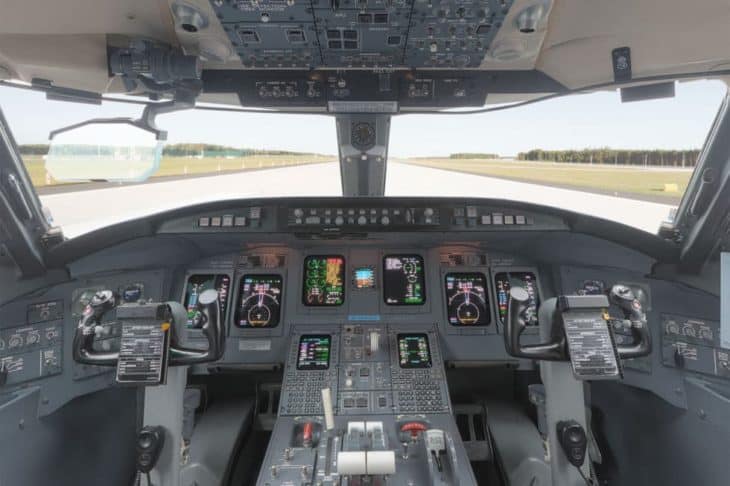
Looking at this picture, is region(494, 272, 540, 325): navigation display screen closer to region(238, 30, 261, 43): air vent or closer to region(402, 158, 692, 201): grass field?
region(402, 158, 692, 201): grass field

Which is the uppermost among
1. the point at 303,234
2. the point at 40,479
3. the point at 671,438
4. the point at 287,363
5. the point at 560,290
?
the point at 303,234

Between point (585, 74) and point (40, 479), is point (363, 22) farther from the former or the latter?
point (40, 479)

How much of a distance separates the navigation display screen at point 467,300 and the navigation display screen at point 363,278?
46 centimetres

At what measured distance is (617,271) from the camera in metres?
2.44

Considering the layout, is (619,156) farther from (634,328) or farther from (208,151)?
(208,151)

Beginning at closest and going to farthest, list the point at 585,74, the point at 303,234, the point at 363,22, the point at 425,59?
1. the point at 363,22
2. the point at 425,59
3. the point at 585,74
4. the point at 303,234

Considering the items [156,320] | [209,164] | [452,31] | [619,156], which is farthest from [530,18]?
[209,164]

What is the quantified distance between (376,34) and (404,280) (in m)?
1.43

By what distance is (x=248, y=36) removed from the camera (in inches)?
72.2

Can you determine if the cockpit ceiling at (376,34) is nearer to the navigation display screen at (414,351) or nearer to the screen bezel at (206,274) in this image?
the screen bezel at (206,274)

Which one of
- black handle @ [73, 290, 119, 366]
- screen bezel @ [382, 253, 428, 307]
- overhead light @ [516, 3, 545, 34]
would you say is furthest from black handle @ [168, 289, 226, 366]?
overhead light @ [516, 3, 545, 34]

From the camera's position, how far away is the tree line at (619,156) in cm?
236

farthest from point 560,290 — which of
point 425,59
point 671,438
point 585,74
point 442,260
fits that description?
point 425,59

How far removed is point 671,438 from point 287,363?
1.95 m
